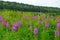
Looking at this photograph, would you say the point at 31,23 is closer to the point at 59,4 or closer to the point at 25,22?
the point at 25,22

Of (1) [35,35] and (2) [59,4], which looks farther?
(2) [59,4]

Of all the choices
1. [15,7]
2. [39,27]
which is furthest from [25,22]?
[15,7]

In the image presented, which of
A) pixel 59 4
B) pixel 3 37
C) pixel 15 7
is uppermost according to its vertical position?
pixel 3 37

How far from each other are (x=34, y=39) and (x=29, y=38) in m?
0.12

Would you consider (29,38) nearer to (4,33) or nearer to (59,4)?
(4,33)

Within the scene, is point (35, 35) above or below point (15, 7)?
above

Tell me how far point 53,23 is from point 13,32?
0.59 metres

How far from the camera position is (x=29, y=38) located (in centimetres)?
261

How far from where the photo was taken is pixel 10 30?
2.81m

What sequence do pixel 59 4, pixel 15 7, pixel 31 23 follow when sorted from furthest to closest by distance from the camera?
pixel 59 4 → pixel 15 7 → pixel 31 23

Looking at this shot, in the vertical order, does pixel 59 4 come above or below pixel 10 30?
below

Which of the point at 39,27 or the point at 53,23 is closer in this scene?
the point at 39,27

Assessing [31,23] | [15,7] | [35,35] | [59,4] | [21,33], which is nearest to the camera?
[35,35]

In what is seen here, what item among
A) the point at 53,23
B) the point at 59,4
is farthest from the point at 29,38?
the point at 59,4
